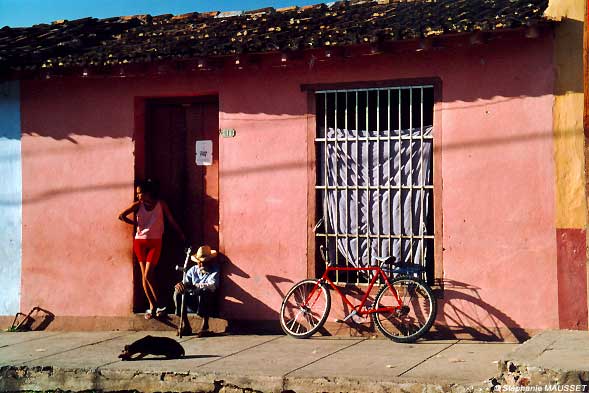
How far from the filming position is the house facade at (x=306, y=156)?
30.8 feet

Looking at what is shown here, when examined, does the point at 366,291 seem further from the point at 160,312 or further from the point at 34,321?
the point at 34,321

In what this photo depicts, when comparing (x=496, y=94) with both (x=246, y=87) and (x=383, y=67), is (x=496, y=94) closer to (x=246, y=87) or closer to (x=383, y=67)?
(x=383, y=67)

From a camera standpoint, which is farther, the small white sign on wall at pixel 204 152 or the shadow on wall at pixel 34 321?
the shadow on wall at pixel 34 321

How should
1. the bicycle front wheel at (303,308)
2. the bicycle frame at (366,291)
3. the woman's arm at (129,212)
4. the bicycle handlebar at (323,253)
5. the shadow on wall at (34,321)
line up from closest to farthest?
the bicycle frame at (366,291) → the bicycle front wheel at (303,308) → the bicycle handlebar at (323,253) → the woman's arm at (129,212) → the shadow on wall at (34,321)

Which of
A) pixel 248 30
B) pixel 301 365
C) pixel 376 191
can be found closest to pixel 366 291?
pixel 376 191

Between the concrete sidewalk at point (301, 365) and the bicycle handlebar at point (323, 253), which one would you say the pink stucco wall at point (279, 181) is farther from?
the concrete sidewalk at point (301, 365)

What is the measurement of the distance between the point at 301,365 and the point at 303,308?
6.22ft

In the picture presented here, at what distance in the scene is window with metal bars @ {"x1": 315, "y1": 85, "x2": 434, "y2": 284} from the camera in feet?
33.2

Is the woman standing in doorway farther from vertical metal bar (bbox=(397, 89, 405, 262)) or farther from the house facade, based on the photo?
vertical metal bar (bbox=(397, 89, 405, 262))

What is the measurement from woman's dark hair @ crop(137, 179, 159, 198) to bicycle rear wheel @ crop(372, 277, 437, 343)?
3.03 m

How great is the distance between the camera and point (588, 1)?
8258mm

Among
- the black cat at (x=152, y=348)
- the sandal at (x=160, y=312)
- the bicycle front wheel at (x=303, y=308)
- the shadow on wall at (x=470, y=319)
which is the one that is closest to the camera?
the black cat at (x=152, y=348)

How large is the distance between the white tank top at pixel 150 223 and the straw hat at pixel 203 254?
663mm

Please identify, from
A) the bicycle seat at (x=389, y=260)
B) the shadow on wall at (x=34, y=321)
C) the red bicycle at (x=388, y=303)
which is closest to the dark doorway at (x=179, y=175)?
the shadow on wall at (x=34, y=321)
